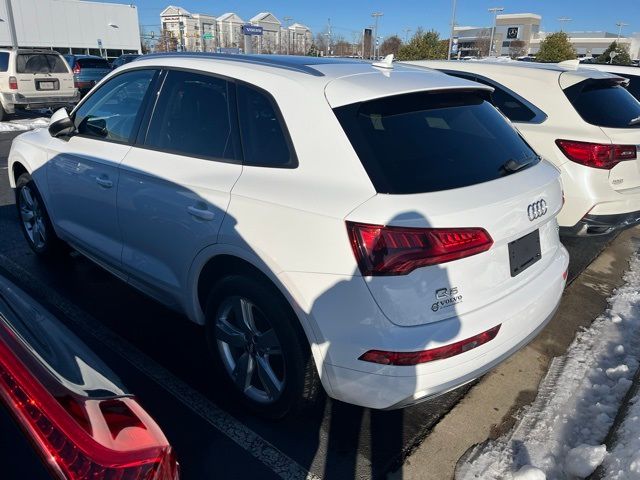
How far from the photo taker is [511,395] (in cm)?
307

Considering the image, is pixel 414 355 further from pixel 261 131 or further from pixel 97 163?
pixel 97 163

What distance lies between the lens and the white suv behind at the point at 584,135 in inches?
168

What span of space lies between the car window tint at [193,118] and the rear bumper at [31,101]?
44.6 ft

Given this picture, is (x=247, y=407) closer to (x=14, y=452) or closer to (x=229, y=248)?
(x=229, y=248)

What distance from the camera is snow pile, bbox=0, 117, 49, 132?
44.1ft

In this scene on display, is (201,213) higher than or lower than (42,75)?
higher

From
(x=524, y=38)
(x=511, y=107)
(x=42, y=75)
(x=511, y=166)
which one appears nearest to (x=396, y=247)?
(x=511, y=166)

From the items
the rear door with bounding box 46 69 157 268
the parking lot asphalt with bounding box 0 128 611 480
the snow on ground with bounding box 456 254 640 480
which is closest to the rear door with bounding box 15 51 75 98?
the rear door with bounding box 46 69 157 268

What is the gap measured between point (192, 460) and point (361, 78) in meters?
2.09

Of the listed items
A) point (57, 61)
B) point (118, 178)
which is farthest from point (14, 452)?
point (57, 61)

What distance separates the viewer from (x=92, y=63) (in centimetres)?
2162

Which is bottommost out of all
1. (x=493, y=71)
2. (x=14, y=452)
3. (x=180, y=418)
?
(x=180, y=418)

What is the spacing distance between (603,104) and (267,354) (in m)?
3.90

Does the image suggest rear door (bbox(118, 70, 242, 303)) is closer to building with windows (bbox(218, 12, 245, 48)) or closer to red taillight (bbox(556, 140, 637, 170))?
red taillight (bbox(556, 140, 637, 170))
